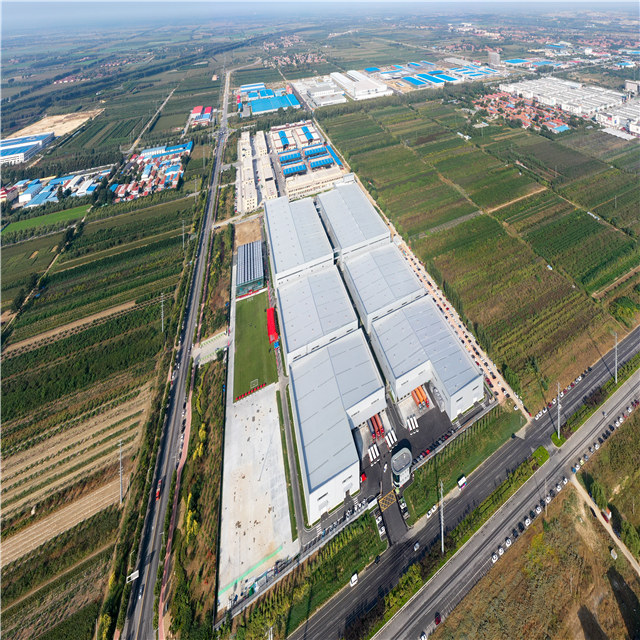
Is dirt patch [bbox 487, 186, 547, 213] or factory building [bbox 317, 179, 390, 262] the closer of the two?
factory building [bbox 317, 179, 390, 262]

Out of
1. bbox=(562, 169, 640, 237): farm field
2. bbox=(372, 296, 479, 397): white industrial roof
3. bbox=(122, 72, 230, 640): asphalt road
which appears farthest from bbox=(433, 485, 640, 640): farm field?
bbox=(562, 169, 640, 237): farm field

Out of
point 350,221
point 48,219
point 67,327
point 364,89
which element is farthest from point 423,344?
point 364,89

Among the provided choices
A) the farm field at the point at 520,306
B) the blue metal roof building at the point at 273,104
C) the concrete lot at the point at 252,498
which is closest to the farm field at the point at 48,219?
the concrete lot at the point at 252,498

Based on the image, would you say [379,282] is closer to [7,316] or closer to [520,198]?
[520,198]

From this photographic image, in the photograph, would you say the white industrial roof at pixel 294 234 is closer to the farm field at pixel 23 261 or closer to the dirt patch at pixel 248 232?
the dirt patch at pixel 248 232

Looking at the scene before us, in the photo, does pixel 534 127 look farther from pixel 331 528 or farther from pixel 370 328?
pixel 331 528

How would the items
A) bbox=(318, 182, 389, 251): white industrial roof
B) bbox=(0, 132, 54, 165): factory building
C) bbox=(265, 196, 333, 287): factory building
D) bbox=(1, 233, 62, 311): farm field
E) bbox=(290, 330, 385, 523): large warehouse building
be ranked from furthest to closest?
bbox=(0, 132, 54, 165): factory building < bbox=(1, 233, 62, 311): farm field < bbox=(318, 182, 389, 251): white industrial roof < bbox=(265, 196, 333, 287): factory building < bbox=(290, 330, 385, 523): large warehouse building

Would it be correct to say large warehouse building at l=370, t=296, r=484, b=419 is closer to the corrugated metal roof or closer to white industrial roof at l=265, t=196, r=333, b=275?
white industrial roof at l=265, t=196, r=333, b=275

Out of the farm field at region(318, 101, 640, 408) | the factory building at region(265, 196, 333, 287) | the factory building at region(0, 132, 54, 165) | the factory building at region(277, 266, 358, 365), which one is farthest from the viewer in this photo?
the factory building at region(0, 132, 54, 165)
